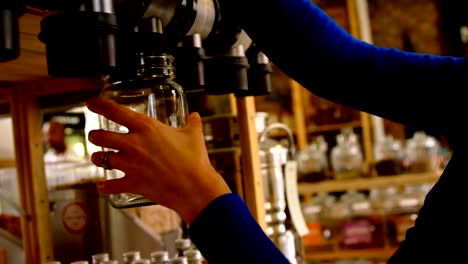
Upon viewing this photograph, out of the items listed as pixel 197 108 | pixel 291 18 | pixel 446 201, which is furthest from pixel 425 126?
pixel 197 108

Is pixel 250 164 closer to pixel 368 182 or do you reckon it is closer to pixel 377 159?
pixel 368 182

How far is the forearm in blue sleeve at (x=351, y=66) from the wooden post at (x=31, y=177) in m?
0.73

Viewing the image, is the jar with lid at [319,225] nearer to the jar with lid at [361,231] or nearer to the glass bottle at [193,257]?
the jar with lid at [361,231]

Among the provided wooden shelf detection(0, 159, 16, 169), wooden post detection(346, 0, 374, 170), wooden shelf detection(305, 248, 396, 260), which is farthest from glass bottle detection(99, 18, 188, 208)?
wooden post detection(346, 0, 374, 170)

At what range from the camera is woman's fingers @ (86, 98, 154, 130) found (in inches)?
21.8

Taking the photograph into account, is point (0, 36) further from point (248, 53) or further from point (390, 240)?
point (390, 240)

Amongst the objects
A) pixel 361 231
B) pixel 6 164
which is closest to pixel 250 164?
pixel 6 164

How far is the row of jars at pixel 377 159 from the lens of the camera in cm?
319

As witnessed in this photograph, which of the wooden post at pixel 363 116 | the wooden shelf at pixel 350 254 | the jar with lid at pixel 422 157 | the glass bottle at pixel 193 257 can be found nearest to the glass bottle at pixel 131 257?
the glass bottle at pixel 193 257

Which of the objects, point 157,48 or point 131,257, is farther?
point 131,257

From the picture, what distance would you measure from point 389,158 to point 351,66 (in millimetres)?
2741

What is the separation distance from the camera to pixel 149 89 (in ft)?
2.71

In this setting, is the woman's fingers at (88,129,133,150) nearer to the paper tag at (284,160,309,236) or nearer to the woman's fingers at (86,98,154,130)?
the woman's fingers at (86,98,154,130)

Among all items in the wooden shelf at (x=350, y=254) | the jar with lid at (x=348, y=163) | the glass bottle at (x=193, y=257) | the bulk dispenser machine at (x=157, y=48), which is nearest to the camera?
the bulk dispenser machine at (x=157, y=48)
